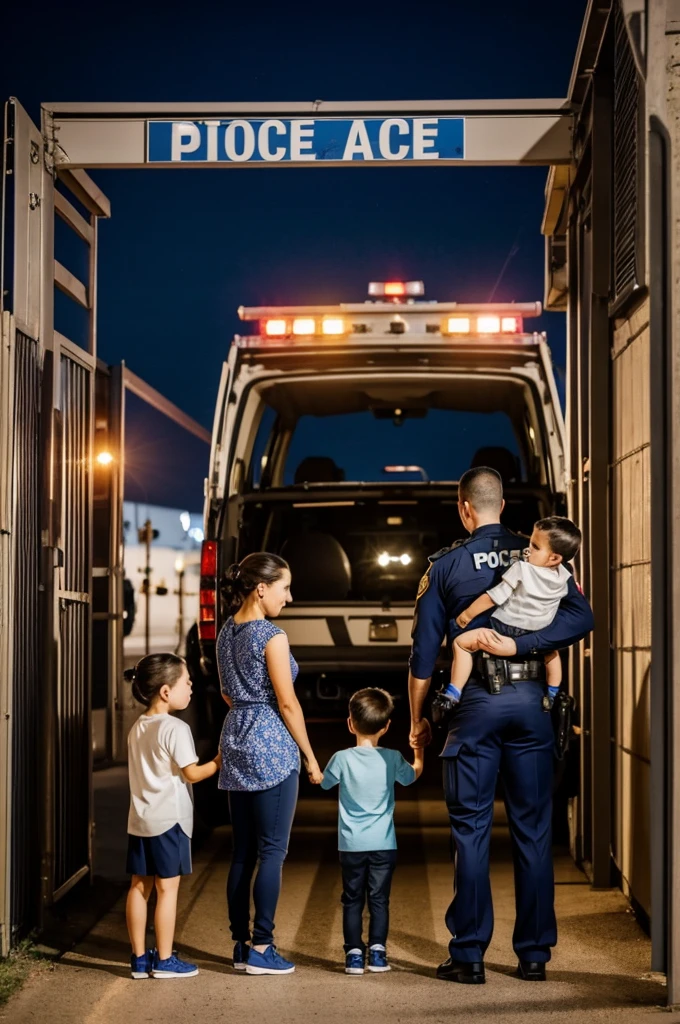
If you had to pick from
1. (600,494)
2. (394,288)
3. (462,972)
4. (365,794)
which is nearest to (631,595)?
(600,494)

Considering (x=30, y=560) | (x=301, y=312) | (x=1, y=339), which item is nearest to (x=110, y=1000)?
(x=30, y=560)

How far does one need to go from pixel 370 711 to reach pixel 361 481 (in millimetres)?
2992

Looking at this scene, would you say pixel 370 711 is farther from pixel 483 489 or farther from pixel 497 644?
pixel 483 489

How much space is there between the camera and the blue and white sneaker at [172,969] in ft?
16.0

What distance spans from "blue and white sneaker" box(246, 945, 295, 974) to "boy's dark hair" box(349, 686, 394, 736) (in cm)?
87

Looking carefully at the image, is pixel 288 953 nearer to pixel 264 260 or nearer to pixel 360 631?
pixel 360 631

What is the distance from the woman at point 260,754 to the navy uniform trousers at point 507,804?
1.76 ft

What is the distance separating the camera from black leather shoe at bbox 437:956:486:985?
15.6 ft

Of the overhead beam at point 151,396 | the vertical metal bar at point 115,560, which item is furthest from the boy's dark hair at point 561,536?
the vertical metal bar at point 115,560

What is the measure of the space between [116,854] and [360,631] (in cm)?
177

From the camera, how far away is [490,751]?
4.84 meters

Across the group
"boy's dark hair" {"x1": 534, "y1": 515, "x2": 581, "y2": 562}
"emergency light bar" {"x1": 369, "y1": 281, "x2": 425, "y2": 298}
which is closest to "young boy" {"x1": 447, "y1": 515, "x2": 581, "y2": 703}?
"boy's dark hair" {"x1": 534, "y1": 515, "x2": 581, "y2": 562}

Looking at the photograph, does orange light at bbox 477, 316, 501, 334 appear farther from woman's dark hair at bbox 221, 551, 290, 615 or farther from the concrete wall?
woman's dark hair at bbox 221, 551, 290, 615

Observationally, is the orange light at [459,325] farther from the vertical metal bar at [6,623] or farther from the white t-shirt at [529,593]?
the vertical metal bar at [6,623]
